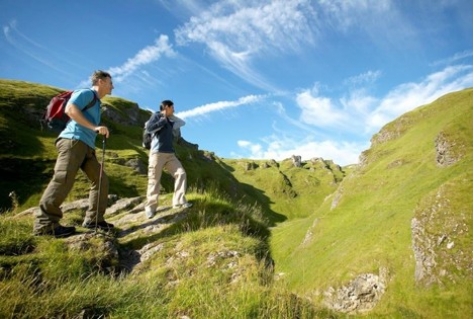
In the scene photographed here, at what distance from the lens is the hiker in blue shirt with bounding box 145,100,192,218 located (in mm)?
12094

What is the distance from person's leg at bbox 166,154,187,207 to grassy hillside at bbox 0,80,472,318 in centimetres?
53

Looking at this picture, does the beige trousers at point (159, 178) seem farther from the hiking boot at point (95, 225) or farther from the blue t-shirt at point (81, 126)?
the blue t-shirt at point (81, 126)

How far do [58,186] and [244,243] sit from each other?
4968 millimetres

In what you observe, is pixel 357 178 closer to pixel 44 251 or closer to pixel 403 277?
pixel 403 277

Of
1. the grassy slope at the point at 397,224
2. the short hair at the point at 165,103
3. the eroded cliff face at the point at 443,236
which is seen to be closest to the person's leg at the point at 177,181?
the short hair at the point at 165,103

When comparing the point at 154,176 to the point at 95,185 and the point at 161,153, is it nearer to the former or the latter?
the point at 161,153

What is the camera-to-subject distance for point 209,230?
967cm

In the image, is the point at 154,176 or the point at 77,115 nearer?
the point at 77,115

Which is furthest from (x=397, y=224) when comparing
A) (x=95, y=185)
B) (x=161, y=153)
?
(x=95, y=185)

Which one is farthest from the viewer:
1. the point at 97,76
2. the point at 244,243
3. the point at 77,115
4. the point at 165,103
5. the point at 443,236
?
the point at 443,236

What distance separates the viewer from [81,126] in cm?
909

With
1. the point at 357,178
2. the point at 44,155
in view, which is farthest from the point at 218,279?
A: the point at 357,178

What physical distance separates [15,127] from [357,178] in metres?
77.3

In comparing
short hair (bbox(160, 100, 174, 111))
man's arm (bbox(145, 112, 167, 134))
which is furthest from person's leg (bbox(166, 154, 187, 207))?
short hair (bbox(160, 100, 174, 111))
